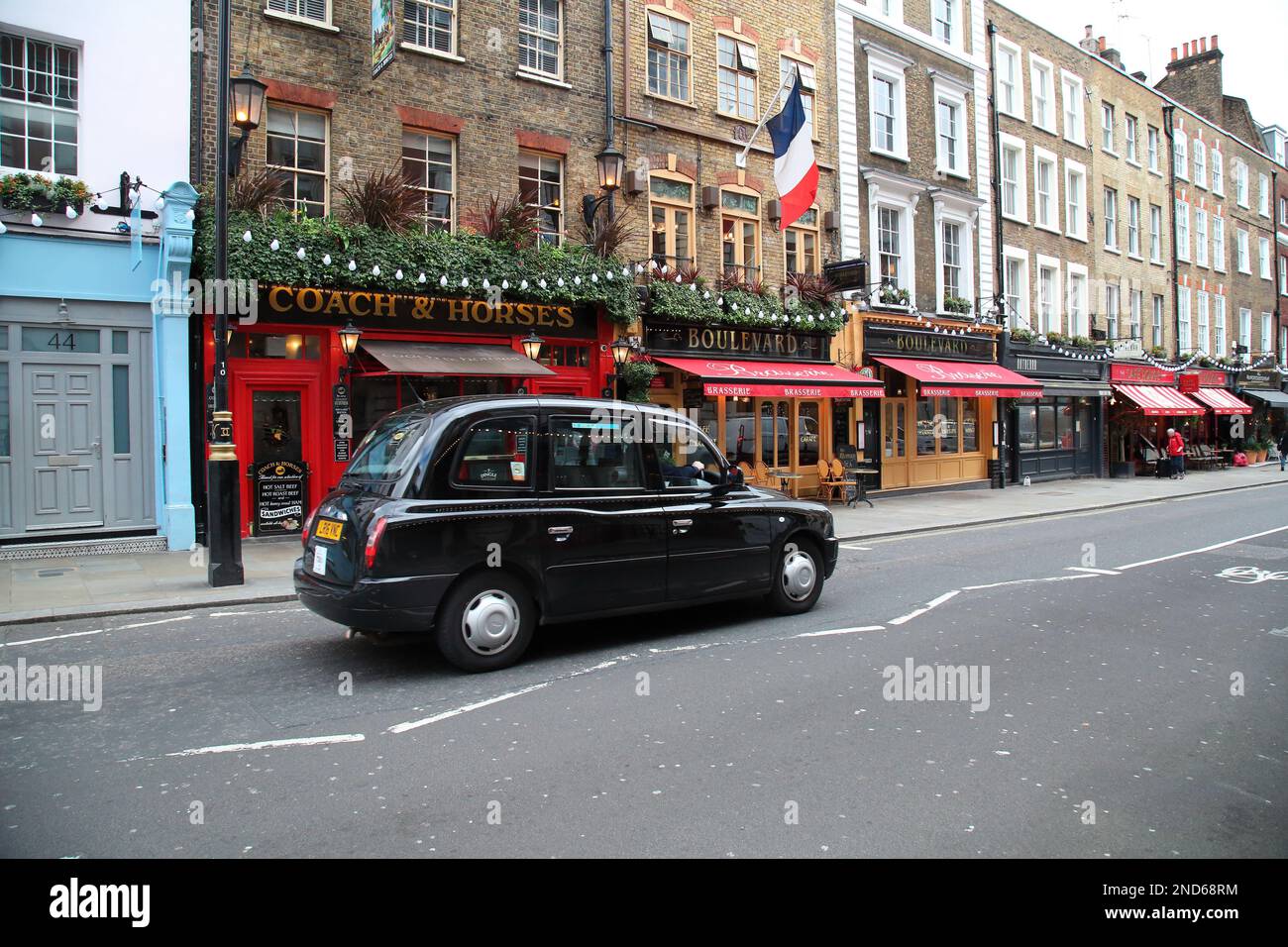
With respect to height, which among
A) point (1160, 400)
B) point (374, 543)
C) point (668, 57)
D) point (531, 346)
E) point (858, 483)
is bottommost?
point (374, 543)

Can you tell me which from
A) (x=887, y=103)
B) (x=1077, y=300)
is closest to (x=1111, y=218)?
(x=1077, y=300)

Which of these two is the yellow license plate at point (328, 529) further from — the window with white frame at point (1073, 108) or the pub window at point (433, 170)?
the window with white frame at point (1073, 108)

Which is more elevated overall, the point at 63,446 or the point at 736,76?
the point at 736,76

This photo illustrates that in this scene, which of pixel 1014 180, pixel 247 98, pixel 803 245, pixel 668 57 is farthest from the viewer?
pixel 1014 180

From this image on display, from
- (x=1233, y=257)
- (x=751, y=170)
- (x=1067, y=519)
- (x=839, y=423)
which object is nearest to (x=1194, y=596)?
(x=1067, y=519)

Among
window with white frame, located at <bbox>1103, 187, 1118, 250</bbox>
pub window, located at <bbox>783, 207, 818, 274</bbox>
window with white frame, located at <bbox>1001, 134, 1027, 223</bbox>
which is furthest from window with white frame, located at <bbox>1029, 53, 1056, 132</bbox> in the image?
pub window, located at <bbox>783, 207, 818, 274</bbox>

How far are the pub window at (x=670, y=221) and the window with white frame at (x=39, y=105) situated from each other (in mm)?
9748

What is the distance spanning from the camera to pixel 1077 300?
2894cm

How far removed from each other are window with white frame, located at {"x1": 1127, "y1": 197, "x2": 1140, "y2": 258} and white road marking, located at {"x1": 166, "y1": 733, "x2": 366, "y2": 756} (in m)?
34.0

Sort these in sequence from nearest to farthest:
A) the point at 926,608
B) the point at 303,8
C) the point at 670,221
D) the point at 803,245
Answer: the point at 926,608, the point at 303,8, the point at 670,221, the point at 803,245

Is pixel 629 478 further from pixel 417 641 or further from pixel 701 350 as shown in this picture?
pixel 701 350

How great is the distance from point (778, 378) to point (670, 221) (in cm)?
397

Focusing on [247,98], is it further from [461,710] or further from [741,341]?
[741,341]

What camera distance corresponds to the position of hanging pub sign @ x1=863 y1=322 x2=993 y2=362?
21406mm
